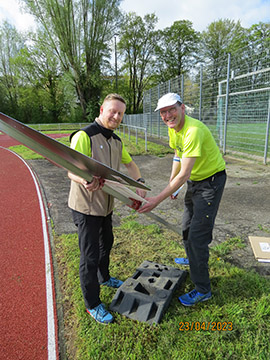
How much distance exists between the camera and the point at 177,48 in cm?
4053

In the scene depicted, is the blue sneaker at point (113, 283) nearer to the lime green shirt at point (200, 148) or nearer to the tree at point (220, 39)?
the lime green shirt at point (200, 148)

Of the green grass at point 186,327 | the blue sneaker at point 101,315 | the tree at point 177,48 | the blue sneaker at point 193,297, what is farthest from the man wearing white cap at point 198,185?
the tree at point 177,48

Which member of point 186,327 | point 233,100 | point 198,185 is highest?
point 233,100

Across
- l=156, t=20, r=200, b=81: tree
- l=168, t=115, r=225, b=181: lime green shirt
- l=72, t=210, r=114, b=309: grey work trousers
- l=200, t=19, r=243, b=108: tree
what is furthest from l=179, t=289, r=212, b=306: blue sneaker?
l=156, t=20, r=200, b=81: tree

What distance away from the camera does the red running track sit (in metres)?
2.22

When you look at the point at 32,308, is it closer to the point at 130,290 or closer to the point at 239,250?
the point at 130,290

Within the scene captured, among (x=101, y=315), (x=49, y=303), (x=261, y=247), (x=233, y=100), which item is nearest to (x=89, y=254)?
(x=101, y=315)

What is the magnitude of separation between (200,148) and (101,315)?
1.75 metres

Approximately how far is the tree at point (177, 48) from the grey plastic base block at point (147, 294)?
137 feet

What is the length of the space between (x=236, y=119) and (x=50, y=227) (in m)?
9.73

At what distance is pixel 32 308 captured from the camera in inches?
104

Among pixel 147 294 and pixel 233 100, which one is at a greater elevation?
pixel 233 100

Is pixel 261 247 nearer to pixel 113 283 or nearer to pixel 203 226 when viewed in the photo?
pixel 203 226

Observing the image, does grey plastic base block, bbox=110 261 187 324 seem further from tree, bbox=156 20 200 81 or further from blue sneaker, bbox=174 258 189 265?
tree, bbox=156 20 200 81
